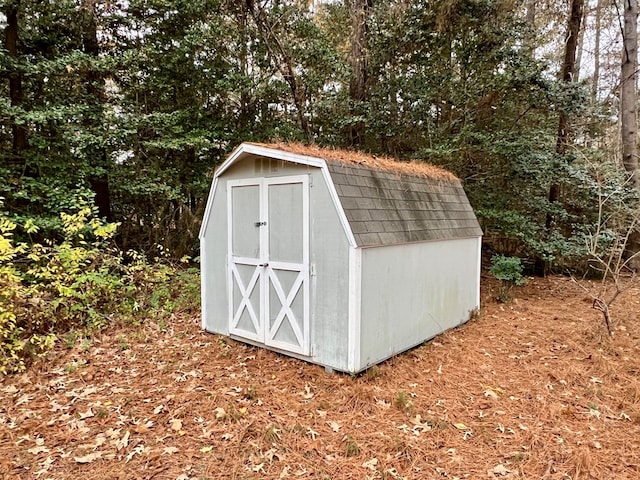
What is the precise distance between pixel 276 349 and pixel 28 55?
24.3 feet

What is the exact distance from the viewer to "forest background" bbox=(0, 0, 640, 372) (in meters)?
6.70

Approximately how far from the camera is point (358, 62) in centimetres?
889

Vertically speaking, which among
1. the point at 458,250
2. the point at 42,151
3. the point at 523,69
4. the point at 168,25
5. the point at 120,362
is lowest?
the point at 120,362

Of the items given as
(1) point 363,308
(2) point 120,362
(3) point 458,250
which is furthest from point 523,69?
(2) point 120,362

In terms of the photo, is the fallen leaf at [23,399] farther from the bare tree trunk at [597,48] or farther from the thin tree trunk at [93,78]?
the bare tree trunk at [597,48]

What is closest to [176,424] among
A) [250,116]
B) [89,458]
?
[89,458]

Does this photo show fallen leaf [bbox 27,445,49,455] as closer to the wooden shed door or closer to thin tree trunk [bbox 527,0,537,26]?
the wooden shed door

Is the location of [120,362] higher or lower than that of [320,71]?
lower

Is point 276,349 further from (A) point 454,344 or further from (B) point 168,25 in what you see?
(B) point 168,25

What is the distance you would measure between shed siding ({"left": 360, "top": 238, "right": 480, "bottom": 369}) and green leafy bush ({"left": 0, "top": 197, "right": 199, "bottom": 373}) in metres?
3.62

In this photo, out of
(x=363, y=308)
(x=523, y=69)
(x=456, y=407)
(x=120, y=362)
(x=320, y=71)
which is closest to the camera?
(x=456, y=407)

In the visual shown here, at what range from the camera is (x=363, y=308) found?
3.98m

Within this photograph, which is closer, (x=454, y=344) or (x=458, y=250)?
(x=454, y=344)

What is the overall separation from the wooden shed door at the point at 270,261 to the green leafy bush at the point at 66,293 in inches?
77.9
